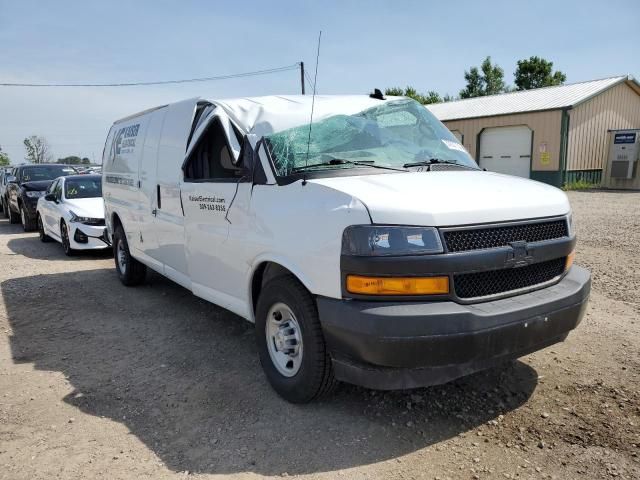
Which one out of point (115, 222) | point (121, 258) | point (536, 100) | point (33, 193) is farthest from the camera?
point (536, 100)

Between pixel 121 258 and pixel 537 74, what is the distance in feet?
173

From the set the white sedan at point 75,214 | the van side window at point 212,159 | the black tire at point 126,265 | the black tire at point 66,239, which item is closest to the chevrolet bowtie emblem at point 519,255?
the van side window at point 212,159

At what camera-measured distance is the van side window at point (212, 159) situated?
13.7 feet

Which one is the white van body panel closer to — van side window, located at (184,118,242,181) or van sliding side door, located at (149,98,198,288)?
van side window, located at (184,118,242,181)

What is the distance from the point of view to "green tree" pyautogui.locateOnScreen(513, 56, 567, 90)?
50.4 m

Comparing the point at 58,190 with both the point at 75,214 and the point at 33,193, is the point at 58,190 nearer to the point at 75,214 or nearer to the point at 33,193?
the point at 75,214

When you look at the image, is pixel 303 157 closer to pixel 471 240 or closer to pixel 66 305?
pixel 471 240

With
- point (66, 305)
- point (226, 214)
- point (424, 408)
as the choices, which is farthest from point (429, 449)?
point (66, 305)

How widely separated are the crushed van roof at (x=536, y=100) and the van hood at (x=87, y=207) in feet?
53.2

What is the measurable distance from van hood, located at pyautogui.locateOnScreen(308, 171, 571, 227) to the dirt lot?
1.30 meters

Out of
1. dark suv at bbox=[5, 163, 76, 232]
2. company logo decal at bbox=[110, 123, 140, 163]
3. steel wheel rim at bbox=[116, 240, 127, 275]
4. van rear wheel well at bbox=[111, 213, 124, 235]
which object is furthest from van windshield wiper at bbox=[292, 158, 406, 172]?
dark suv at bbox=[5, 163, 76, 232]

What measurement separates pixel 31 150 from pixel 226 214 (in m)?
70.3

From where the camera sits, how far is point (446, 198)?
2.99 metres

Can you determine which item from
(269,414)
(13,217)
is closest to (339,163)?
(269,414)
